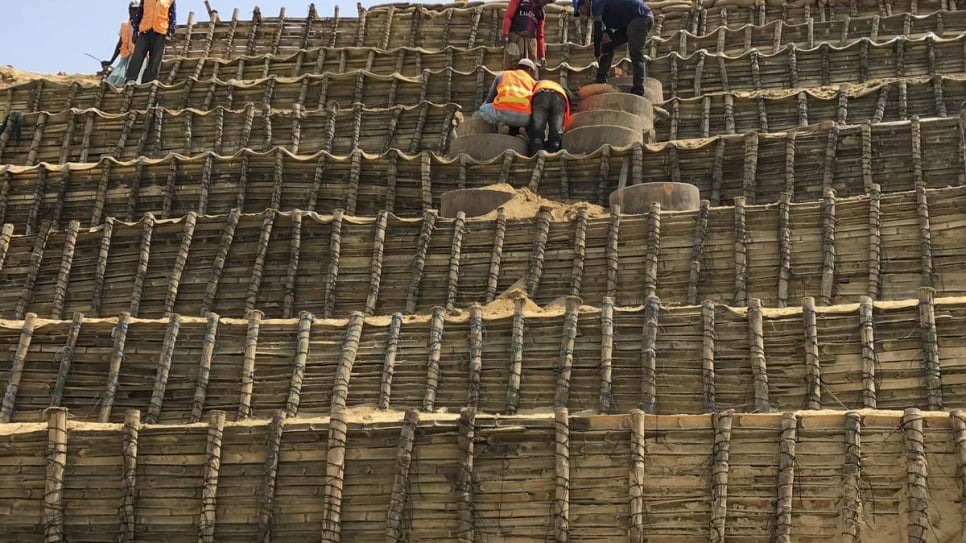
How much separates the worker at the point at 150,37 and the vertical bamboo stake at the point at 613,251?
31.8 feet

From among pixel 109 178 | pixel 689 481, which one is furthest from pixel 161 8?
pixel 689 481

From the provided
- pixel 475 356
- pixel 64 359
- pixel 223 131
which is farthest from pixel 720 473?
pixel 223 131

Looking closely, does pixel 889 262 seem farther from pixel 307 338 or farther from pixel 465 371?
pixel 307 338

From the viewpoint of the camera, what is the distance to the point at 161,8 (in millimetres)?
20297

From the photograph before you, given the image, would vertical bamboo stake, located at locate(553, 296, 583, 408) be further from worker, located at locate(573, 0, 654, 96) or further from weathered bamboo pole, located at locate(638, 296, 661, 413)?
worker, located at locate(573, 0, 654, 96)

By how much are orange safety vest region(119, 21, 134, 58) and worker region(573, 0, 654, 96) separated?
25.5ft

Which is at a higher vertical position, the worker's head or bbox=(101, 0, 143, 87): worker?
bbox=(101, 0, 143, 87): worker

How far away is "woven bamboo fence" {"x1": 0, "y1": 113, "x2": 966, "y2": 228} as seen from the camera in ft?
44.9

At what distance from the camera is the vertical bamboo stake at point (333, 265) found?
42.2 ft

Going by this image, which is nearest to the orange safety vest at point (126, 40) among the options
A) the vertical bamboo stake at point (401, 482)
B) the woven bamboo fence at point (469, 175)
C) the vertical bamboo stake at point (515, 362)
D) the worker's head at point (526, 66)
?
the woven bamboo fence at point (469, 175)

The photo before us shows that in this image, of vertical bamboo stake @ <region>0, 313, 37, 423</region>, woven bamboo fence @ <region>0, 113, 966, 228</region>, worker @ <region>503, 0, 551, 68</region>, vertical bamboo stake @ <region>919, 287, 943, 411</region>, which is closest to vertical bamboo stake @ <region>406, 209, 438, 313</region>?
woven bamboo fence @ <region>0, 113, 966, 228</region>

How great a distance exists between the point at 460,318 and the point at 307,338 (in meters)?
1.20

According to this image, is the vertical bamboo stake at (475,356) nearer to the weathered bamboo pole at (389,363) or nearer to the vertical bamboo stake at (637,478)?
the weathered bamboo pole at (389,363)

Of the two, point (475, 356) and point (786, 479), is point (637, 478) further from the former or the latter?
point (475, 356)
